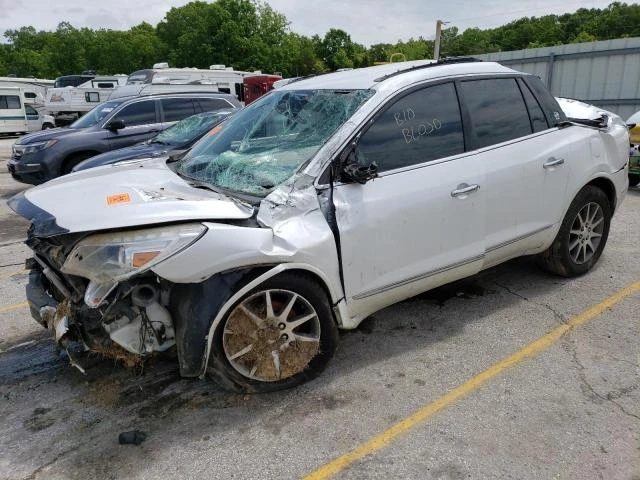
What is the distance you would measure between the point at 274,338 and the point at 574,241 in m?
2.98

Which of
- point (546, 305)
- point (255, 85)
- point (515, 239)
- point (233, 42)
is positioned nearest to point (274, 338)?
point (515, 239)

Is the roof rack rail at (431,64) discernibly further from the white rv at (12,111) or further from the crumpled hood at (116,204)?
the white rv at (12,111)

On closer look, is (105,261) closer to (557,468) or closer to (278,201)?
(278,201)

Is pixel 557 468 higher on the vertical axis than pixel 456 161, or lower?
lower

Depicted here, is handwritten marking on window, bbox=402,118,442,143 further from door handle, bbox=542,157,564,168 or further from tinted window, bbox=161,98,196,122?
tinted window, bbox=161,98,196,122

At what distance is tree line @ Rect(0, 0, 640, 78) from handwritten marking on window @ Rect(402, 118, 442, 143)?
1696 inches

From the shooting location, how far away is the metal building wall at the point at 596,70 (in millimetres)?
14133

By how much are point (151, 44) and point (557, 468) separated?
77710 mm

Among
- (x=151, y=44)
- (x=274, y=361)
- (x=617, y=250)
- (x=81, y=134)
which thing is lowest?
(x=617, y=250)

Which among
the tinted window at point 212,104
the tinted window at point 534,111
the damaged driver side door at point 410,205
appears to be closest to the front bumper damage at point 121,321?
the damaged driver side door at point 410,205

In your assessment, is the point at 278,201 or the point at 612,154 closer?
the point at 278,201

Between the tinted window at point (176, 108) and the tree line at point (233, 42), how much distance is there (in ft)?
117

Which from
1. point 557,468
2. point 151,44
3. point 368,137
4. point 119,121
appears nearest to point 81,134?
point 119,121

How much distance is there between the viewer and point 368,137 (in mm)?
3229
